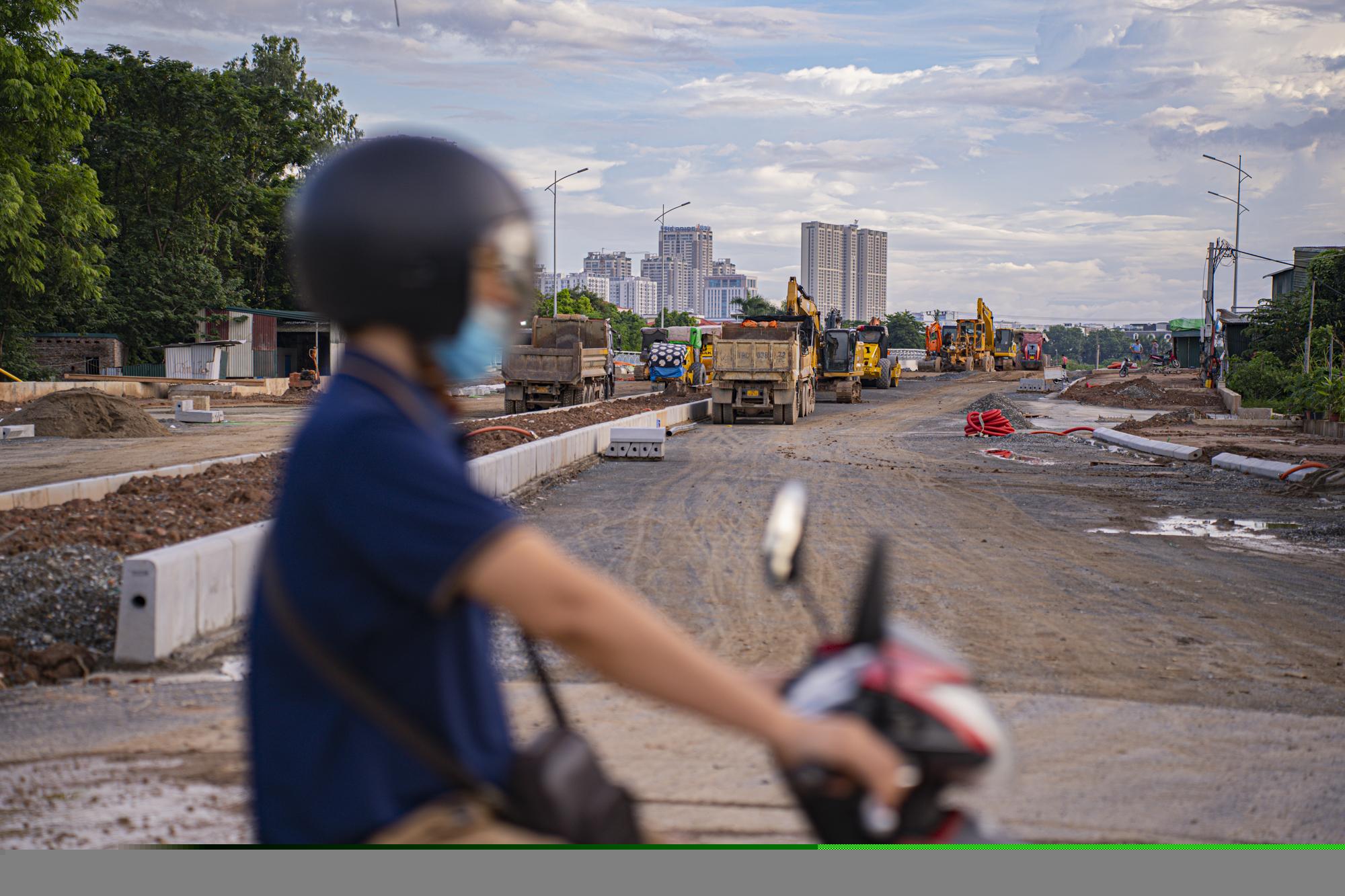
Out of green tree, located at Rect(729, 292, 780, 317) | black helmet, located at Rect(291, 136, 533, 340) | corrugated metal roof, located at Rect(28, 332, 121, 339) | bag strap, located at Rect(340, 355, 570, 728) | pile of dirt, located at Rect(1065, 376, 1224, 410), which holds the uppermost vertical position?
green tree, located at Rect(729, 292, 780, 317)

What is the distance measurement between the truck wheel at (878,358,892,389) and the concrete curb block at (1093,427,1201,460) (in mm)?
26293

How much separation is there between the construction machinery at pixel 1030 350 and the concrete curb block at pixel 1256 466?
67471 mm

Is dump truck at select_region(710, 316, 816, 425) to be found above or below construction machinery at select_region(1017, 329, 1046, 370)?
below

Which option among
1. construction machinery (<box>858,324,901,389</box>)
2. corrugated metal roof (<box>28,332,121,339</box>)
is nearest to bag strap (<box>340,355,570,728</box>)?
corrugated metal roof (<box>28,332,121,339</box>)

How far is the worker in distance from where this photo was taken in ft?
5.32

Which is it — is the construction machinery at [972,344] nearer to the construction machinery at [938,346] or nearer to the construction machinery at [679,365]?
the construction machinery at [938,346]

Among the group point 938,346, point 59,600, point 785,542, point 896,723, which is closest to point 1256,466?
point 59,600

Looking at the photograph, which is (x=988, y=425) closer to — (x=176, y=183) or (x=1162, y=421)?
(x=1162, y=421)

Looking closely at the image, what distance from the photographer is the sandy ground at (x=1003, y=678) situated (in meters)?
5.00

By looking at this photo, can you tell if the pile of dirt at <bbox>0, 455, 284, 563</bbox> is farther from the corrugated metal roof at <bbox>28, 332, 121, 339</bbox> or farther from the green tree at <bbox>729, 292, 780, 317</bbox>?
the green tree at <bbox>729, 292, 780, 317</bbox>

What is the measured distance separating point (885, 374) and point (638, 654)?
5526 centimetres

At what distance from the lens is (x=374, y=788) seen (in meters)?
1.72

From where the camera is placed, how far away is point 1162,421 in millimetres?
31844

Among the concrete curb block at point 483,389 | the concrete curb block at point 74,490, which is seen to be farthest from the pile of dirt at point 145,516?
the concrete curb block at point 483,389
